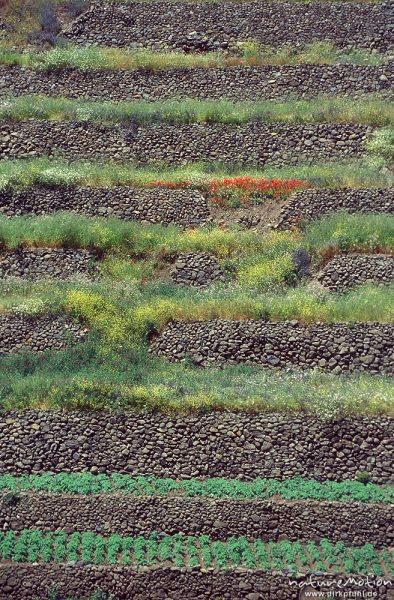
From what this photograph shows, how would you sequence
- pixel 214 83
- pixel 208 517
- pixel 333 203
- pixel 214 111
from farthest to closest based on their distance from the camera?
pixel 214 83
pixel 214 111
pixel 333 203
pixel 208 517

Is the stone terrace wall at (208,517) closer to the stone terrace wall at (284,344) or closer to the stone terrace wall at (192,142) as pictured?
the stone terrace wall at (284,344)

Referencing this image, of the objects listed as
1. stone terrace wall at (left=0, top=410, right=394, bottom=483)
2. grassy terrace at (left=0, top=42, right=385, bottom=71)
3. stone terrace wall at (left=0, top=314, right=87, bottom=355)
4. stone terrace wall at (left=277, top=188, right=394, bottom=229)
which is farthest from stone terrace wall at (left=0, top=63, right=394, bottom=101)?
stone terrace wall at (left=0, top=410, right=394, bottom=483)

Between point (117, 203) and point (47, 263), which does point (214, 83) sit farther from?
point (47, 263)

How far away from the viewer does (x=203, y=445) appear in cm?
1766

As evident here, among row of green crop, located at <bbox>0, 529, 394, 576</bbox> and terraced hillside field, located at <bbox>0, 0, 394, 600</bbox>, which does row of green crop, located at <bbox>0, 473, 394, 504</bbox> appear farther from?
row of green crop, located at <bbox>0, 529, 394, 576</bbox>

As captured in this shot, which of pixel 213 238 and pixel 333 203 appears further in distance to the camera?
pixel 333 203

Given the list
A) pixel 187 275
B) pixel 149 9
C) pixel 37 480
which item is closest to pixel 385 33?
pixel 149 9

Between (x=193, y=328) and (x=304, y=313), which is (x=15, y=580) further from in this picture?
(x=304, y=313)

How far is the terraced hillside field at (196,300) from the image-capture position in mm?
15844

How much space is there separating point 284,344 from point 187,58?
1580 cm

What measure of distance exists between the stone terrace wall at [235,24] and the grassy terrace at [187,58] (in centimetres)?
56

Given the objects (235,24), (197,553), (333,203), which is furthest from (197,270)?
(235,24)

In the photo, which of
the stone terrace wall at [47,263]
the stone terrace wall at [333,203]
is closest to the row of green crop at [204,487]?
the stone terrace wall at [47,263]

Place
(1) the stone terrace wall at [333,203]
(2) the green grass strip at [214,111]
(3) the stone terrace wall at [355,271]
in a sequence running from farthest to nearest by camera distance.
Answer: (2) the green grass strip at [214,111] < (1) the stone terrace wall at [333,203] < (3) the stone terrace wall at [355,271]
